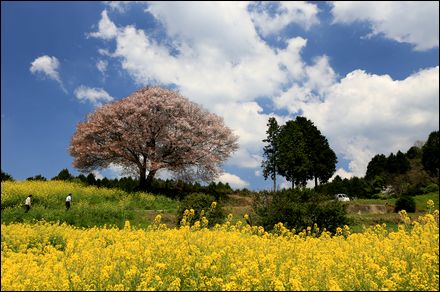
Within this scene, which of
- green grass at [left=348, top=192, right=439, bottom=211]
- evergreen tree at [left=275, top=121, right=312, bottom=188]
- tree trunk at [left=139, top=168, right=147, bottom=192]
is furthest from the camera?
evergreen tree at [left=275, top=121, right=312, bottom=188]

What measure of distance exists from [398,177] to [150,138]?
3176 cm

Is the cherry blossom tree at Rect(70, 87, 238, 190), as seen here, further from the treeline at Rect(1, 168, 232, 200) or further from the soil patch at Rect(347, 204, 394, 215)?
the soil patch at Rect(347, 204, 394, 215)

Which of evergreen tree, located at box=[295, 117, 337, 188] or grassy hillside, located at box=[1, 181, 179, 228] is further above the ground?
evergreen tree, located at box=[295, 117, 337, 188]

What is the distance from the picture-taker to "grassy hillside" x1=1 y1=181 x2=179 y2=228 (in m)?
21.5

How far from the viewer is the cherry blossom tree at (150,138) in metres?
36.3

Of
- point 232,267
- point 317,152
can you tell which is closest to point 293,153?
point 317,152

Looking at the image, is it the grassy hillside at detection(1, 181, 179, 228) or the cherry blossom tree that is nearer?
the grassy hillside at detection(1, 181, 179, 228)

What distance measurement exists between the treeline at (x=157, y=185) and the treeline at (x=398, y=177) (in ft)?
61.5

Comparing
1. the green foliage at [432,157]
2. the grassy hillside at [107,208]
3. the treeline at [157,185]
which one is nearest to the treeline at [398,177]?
the green foliage at [432,157]

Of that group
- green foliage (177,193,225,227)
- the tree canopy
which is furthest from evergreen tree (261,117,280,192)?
green foliage (177,193,225,227)

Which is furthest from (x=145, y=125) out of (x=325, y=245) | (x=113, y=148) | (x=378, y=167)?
(x=378, y=167)

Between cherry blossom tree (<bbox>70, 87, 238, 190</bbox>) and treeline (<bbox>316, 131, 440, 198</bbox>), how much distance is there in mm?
21189

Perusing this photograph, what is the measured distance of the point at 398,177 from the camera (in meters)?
53.2

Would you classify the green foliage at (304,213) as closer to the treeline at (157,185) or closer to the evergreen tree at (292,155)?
the treeline at (157,185)
